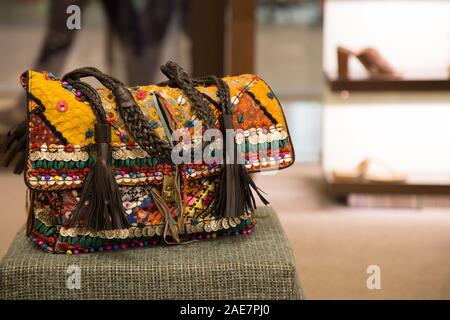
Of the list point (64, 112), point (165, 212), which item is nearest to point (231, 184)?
point (165, 212)

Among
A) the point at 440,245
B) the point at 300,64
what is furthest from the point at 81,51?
the point at 440,245

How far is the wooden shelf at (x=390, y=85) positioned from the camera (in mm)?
3193

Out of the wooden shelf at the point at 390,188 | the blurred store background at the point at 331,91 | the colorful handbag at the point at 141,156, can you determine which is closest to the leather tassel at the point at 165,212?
the colorful handbag at the point at 141,156

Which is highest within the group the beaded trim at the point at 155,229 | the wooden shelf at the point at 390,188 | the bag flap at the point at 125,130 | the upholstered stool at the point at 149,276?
the bag flap at the point at 125,130

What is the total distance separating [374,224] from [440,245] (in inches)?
12.0

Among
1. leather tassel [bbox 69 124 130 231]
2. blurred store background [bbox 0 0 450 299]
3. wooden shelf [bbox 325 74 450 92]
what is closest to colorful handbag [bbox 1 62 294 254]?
leather tassel [bbox 69 124 130 231]

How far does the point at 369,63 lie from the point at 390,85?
0.43 ft

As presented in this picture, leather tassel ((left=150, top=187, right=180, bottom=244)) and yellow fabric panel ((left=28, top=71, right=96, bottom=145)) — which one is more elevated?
yellow fabric panel ((left=28, top=71, right=96, bottom=145))

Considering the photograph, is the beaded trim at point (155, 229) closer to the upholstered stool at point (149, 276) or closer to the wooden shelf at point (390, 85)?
the upholstered stool at point (149, 276)

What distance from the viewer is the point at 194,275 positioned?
1.61 metres

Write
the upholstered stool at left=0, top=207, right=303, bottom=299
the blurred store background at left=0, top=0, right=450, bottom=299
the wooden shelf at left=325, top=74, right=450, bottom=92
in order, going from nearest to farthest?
the upholstered stool at left=0, top=207, right=303, bottom=299 → the blurred store background at left=0, top=0, right=450, bottom=299 → the wooden shelf at left=325, top=74, right=450, bottom=92

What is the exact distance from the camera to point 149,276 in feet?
5.28

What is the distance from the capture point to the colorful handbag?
1.62m

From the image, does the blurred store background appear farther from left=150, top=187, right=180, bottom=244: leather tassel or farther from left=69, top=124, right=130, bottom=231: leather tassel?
left=69, top=124, right=130, bottom=231: leather tassel
